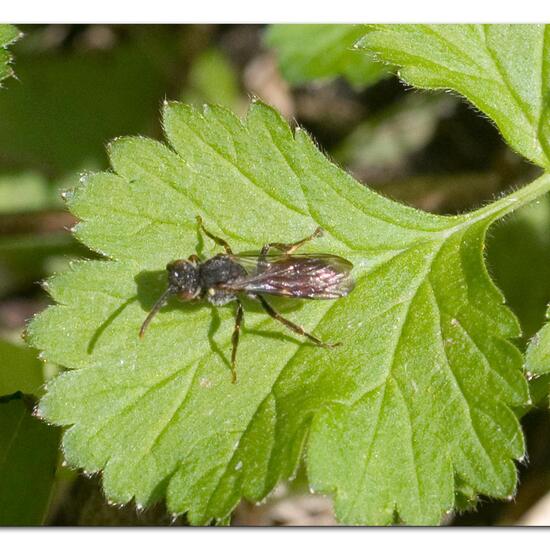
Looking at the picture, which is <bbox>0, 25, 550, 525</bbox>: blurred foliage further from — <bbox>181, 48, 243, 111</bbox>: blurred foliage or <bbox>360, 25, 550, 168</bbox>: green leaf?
<bbox>360, 25, 550, 168</bbox>: green leaf

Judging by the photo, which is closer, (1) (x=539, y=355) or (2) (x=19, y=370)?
(1) (x=539, y=355)

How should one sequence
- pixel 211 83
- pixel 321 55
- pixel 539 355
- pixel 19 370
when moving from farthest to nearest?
1. pixel 211 83
2. pixel 321 55
3. pixel 19 370
4. pixel 539 355

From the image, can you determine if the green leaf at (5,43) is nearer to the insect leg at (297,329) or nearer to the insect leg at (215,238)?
the insect leg at (215,238)

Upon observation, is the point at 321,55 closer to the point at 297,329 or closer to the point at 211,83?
the point at 211,83

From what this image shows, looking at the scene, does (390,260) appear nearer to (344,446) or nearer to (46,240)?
(344,446)

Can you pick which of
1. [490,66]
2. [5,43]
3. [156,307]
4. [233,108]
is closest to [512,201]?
[490,66]
